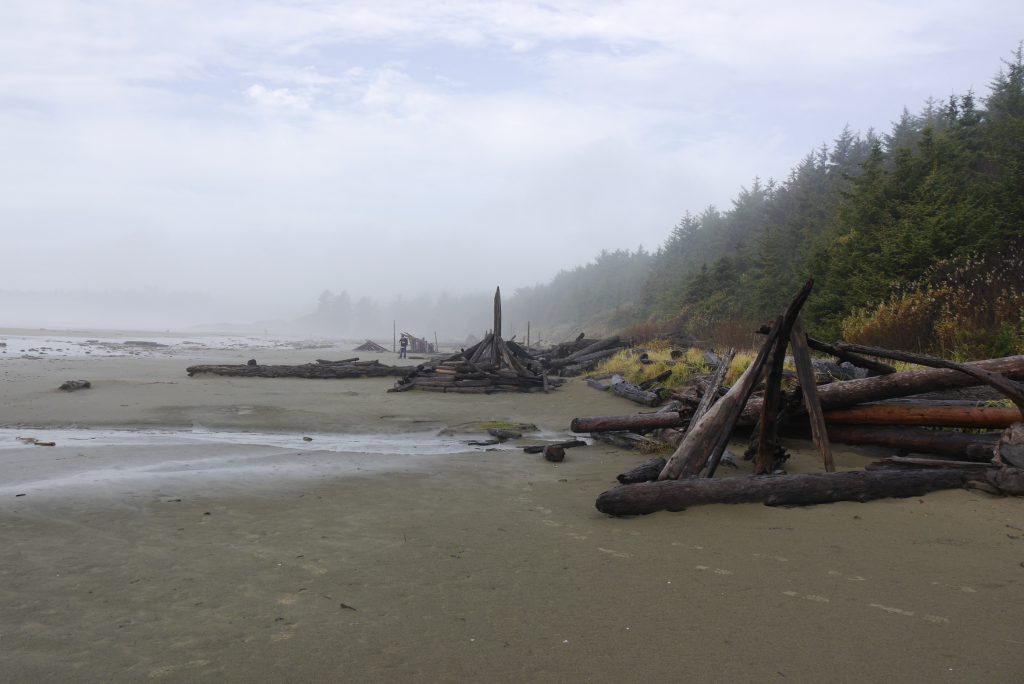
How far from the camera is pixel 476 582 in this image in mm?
3582

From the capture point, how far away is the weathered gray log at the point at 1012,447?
15.4 feet

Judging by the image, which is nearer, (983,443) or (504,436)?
(983,443)

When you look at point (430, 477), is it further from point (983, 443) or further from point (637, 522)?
point (983, 443)

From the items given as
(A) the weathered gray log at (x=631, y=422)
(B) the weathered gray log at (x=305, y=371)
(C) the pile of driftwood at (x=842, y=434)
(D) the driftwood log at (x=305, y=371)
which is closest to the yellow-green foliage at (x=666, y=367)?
(A) the weathered gray log at (x=631, y=422)

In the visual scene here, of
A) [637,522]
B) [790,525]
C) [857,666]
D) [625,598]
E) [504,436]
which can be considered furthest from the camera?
[504,436]

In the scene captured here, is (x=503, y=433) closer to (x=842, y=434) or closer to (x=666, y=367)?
(x=842, y=434)

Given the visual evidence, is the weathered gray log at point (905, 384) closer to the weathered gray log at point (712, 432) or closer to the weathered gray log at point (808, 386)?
the weathered gray log at point (808, 386)

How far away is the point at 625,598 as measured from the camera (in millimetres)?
3285

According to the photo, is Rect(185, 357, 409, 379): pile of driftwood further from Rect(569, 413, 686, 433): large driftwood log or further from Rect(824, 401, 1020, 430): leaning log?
Rect(824, 401, 1020, 430): leaning log

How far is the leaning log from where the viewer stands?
5.32 metres

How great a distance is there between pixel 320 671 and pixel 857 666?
2.38 m

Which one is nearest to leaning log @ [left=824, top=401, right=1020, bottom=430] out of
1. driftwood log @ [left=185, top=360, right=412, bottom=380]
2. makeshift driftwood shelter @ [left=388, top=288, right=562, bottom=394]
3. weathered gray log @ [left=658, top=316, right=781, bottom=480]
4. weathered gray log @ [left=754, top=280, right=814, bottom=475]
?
weathered gray log @ [left=754, top=280, right=814, bottom=475]

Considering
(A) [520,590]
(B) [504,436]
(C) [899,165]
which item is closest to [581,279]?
(C) [899,165]

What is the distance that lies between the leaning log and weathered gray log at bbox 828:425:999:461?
0.31ft
